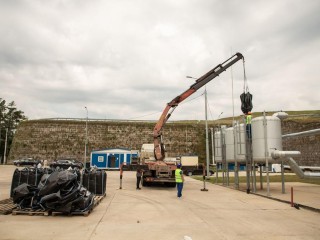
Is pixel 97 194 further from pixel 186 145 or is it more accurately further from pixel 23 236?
pixel 186 145

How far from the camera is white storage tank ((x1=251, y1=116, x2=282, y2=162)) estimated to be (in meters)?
18.6

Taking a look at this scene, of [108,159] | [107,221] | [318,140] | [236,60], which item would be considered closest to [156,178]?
[236,60]

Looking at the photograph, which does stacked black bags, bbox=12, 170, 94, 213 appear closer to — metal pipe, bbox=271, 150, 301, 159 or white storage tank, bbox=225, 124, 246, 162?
metal pipe, bbox=271, 150, 301, 159

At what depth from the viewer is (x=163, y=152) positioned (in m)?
23.2

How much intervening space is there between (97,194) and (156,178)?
5.90 metres

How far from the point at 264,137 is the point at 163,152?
756cm

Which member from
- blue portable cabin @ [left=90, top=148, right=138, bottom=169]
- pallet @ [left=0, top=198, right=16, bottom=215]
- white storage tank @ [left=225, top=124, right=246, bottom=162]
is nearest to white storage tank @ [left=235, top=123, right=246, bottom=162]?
white storage tank @ [left=225, top=124, right=246, bottom=162]

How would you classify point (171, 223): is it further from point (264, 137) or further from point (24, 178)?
point (264, 137)

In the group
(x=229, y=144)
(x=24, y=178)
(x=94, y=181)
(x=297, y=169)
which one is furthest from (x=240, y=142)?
(x=24, y=178)

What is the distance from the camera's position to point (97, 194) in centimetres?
1603

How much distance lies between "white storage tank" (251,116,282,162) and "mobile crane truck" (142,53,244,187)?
477cm

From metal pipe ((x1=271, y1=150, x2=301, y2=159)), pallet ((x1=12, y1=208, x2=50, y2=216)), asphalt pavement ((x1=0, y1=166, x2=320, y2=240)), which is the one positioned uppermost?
metal pipe ((x1=271, y1=150, x2=301, y2=159))

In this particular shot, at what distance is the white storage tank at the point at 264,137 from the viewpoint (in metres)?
18.6

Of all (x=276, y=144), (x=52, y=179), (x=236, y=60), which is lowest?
(x=52, y=179)
